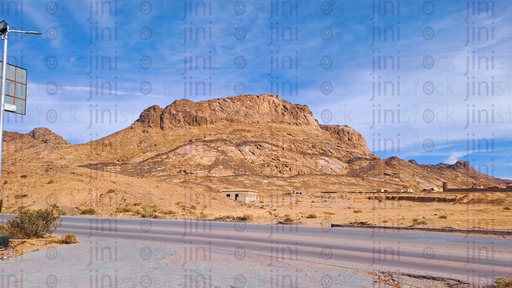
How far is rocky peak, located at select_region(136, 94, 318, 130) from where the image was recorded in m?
144

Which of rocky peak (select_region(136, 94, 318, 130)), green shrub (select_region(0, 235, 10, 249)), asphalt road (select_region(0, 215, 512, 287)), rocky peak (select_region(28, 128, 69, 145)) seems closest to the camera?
asphalt road (select_region(0, 215, 512, 287))

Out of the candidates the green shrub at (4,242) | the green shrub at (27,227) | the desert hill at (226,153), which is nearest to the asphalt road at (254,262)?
the green shrub at (27,227)

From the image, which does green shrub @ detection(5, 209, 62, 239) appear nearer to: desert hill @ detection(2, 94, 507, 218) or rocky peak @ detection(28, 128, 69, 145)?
desert hill @ detection(2, 94, 507, 218)

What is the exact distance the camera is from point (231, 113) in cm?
15688

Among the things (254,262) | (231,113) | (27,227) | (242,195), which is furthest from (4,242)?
(231,113)

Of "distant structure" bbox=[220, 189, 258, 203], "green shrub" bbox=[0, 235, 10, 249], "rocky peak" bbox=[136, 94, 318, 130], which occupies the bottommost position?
"distant structure" bbox=[220, 189, 258, 203]

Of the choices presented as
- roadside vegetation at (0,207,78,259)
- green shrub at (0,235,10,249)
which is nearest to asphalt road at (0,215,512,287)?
roadside vegetation at (0,207,78,259)

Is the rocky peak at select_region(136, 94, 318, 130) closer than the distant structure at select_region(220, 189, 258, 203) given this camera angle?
No

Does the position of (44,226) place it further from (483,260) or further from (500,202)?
(500,202)

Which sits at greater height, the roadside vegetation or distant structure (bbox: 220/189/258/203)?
the roadside vegetation

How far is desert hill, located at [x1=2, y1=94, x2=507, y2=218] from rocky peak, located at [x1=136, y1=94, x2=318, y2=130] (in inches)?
13.3

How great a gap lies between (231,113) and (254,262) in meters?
146

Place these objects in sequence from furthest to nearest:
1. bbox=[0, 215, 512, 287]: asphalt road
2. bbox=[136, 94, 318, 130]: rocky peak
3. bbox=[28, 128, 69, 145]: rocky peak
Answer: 1. bbox=[28, 128, 69, 145]: rocky peak
2. bbox=[136, 94, 318, 130]: rocky peak
3. bbox=[0, 215, 512, 287]: asphalt road

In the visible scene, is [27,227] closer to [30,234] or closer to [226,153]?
[30,234]
